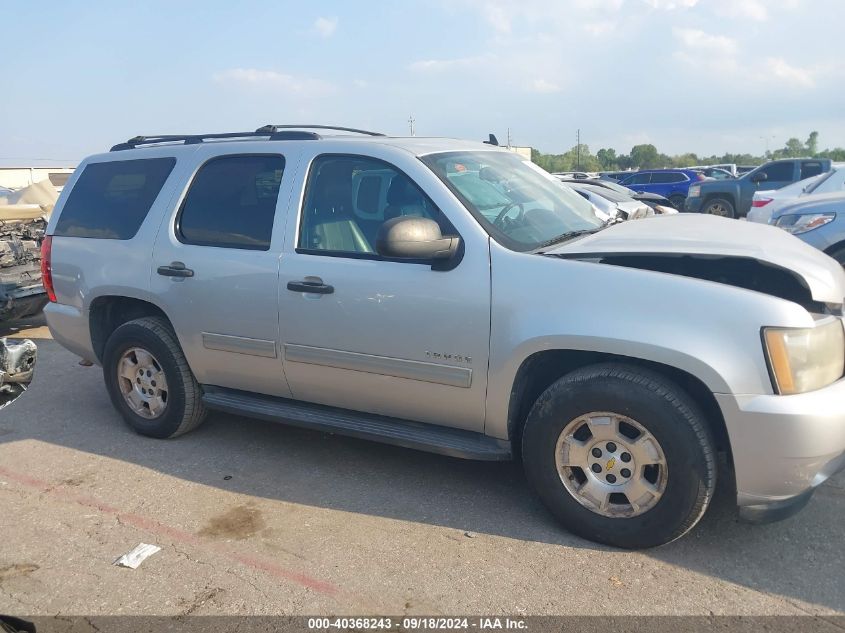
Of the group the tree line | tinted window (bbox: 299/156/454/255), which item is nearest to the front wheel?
tinted window (bbox: 299/156/454/255)

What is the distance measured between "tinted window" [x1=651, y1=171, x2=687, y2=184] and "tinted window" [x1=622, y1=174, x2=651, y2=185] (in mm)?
161

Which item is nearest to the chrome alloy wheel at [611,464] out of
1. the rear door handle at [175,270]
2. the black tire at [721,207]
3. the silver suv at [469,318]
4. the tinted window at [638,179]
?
the silver suv at [469,318]

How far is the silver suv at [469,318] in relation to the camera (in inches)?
122

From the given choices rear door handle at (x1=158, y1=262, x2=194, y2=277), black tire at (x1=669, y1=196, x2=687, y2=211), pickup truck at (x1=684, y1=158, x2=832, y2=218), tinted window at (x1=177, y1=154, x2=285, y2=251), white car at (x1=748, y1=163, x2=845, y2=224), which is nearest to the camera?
tinted window at (x1=177, y1=154, x2=285, y2=251)

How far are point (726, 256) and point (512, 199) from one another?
123cm

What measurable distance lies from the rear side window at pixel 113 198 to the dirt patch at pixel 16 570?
2.18 metres

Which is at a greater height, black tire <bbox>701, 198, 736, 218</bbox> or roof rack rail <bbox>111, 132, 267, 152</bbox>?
→ roof rack rail <bbox>111, 132, 267, 152</bbox>

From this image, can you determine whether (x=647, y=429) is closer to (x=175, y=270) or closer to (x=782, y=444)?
(x=782, y=444)

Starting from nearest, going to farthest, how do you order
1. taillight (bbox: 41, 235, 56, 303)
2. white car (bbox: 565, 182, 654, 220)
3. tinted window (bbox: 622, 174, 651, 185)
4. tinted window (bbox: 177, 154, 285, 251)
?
tinted window (bbox: 177, 154, 285, 251), taillight (bbox: 41, 235, 56, 303), white car (bbox: 565, 182, 654, 220), tinted window (bbox: 622, 174, 651, 185)

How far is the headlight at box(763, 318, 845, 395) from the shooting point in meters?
2.99

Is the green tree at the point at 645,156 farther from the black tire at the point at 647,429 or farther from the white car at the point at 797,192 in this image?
the black tire at the point at 647,429

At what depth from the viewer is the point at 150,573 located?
3.39 m

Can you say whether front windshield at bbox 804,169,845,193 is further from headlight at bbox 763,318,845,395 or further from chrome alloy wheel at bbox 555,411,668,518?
chrome alloy wheel at bbox 555,411,668,518

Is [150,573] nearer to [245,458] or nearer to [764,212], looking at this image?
[245,458]
